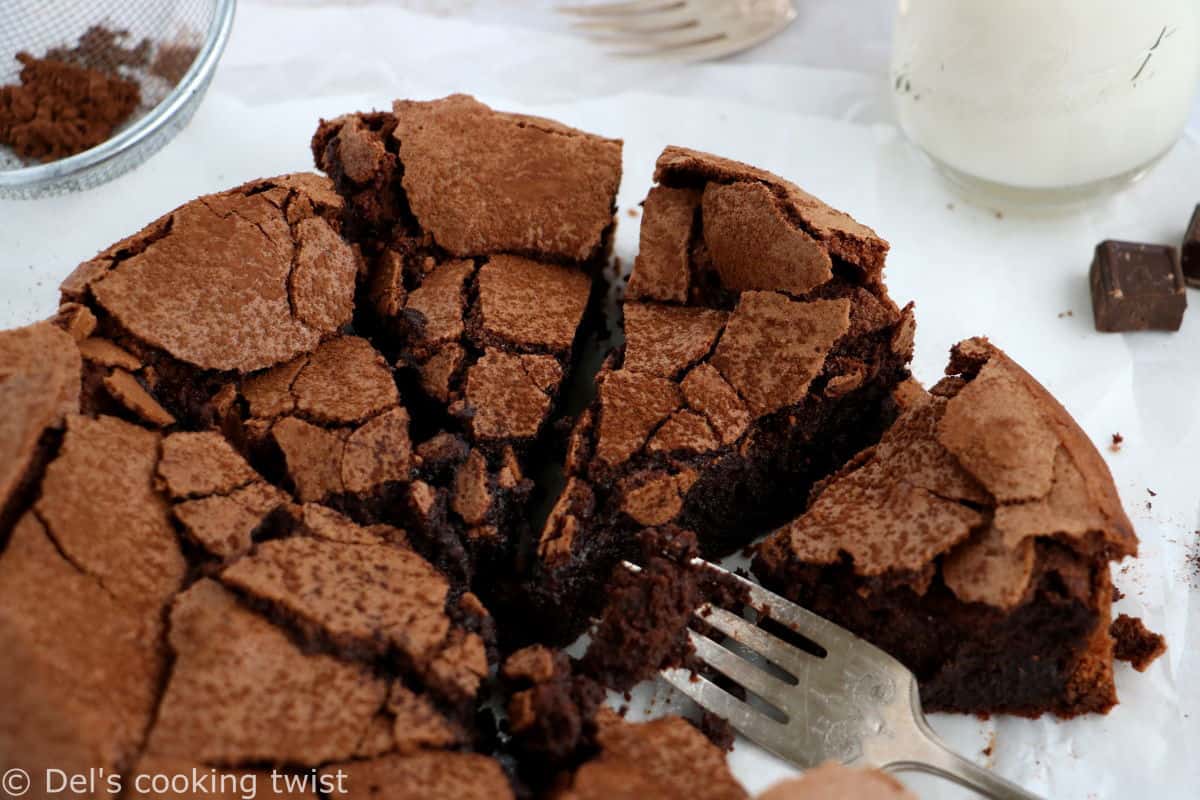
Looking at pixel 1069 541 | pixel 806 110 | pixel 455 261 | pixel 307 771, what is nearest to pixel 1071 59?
pixel 806 110

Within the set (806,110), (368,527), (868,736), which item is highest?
(806,110)

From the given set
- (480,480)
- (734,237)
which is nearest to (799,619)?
(480,480)

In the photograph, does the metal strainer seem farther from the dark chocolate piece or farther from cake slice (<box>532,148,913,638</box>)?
the dark chocolate piece

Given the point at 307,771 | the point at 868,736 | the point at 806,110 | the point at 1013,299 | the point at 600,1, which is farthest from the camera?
the point at 600,1

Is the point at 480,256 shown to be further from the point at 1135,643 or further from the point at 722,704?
the point at 1135,643

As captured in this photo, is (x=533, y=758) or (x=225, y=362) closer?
(x=533, y=758)

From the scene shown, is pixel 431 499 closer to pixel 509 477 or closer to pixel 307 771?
pixel 509 477

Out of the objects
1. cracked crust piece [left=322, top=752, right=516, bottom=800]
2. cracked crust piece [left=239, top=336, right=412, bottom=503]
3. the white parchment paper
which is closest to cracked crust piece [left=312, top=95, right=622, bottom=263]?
cracked crust piece [left=239, top=336, right=412, bottom=503]
